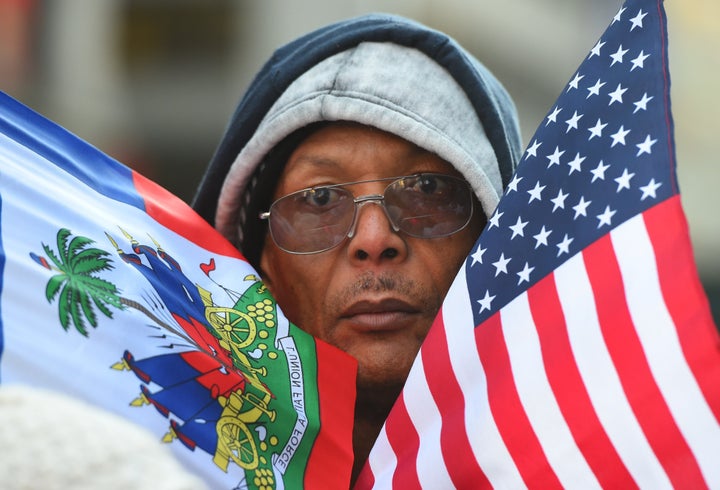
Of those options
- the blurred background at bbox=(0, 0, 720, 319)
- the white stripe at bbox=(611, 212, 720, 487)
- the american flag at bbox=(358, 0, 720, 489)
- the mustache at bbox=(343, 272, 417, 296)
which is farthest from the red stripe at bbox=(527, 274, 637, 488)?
the blurred background at bbox=(0, 0, 720, 319)

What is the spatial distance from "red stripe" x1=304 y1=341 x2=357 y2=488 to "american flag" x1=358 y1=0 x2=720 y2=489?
0.26 feet

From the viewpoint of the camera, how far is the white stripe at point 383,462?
2.42 meters

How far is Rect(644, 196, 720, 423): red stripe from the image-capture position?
194 cm

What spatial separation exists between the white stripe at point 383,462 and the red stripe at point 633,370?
1.95 feet

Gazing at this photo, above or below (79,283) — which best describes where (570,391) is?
above

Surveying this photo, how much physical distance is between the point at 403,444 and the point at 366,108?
1.01 m

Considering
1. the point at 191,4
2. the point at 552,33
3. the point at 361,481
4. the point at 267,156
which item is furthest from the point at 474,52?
the point at 361,481

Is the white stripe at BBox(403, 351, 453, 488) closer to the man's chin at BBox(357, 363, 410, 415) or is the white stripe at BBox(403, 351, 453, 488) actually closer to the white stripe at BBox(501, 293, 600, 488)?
the white stripe at BBox(501, 293, 600, 488)

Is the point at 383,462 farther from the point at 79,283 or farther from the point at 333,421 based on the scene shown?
the point at 79,283

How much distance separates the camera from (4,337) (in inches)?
76.9

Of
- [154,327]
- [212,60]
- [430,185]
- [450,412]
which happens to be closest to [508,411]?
[450,412]

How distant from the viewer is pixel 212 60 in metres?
13.8

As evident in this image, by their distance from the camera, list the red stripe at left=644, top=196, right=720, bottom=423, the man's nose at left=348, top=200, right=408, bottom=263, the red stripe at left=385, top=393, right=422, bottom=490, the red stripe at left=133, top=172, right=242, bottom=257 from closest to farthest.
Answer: the red stripe at left=644, top=196, right=720, bottom=423 → the red stripe at left=385, top=393, right=422, bottom=490 → the red stripe at left=133, top=172, right=242, bottom=257 → the man's nose at left=348, top=200, right=408, bottom=263

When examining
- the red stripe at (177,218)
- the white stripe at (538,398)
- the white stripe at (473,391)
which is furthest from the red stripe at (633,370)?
the red stripe at (177,218)
